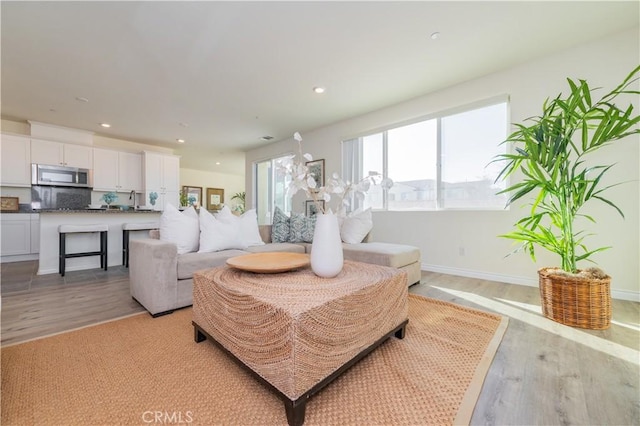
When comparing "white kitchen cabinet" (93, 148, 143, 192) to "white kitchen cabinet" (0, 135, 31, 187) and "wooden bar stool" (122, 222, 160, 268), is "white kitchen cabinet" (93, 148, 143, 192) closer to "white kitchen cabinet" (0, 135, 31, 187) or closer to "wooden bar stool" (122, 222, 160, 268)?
"white kitchen cabinet" (0, 135, 31, 187)

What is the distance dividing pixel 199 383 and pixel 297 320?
2.19 ft

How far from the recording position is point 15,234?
14.9ft

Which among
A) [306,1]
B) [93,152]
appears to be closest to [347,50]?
[306,1]

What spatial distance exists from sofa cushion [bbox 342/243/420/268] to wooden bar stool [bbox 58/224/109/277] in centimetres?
351

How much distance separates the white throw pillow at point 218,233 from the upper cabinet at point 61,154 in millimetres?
4446

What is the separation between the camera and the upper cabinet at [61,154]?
15.3 ft

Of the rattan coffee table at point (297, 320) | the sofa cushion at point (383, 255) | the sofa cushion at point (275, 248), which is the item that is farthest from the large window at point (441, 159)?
the rattan coffee table at point (297, 320)

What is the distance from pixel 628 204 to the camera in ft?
7.77

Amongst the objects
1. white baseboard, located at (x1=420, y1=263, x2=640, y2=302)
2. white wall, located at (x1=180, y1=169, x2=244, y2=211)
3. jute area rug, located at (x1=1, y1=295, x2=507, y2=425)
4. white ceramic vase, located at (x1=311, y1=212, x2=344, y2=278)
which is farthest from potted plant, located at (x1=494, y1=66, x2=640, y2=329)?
white wall, located at (x1=180, y1=169, x2=244, y2=211)

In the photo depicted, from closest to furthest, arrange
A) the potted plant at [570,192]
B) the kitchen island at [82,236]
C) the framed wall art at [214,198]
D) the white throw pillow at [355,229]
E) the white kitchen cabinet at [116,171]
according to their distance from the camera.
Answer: the potted plant at [570,192], the white throw pillow at [355,229], the kitchen island at [82,236], the white kitchen cabinet at [116,171], the framed wall art at [214,198]

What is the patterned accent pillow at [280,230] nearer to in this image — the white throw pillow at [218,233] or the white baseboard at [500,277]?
the white throw pillow at [218,233]

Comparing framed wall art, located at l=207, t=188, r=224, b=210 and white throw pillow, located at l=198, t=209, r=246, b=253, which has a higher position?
framed wall art, located at l=207, t=188, r=224, b=210

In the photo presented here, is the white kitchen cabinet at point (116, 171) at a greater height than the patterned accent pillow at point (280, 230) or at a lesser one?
greater

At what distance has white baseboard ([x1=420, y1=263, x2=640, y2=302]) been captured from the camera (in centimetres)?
237
